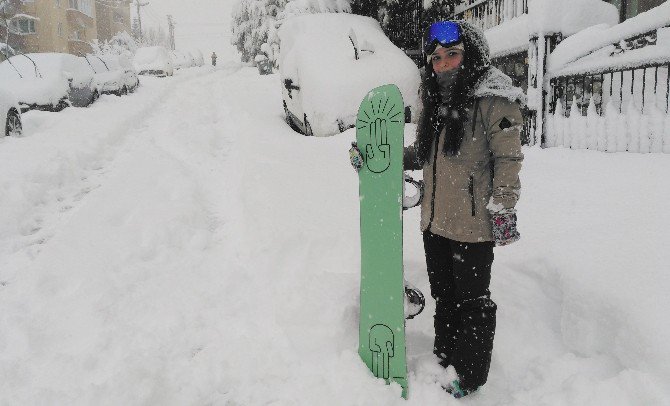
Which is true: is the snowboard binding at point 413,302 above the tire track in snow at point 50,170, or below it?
below

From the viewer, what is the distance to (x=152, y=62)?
83.5 ft

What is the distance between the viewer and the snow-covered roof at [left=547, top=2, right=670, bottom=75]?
14.7ft

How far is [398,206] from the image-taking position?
7.09 ft

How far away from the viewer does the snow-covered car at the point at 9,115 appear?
8148 mm

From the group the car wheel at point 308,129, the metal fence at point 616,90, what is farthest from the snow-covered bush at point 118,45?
the metal fence at point 616,90

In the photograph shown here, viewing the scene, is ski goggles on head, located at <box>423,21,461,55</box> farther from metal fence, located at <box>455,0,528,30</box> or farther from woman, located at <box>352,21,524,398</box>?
metal fence, located at <box>455,0,528,30</box>

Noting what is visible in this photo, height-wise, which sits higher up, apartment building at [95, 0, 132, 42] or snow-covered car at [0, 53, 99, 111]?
apartment building at [95, 0, 132, 42]

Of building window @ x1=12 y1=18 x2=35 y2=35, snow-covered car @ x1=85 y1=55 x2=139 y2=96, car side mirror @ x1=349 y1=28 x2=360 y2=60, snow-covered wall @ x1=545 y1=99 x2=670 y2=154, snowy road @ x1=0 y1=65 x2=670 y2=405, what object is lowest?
snowy road @ x1=0 y1=65 x2=670 y2=405

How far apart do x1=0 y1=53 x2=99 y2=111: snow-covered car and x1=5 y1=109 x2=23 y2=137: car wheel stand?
253 cm

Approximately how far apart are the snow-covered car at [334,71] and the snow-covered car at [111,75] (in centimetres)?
890

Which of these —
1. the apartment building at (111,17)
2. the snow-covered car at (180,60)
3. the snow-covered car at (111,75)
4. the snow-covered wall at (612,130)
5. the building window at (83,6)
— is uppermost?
the apartment building at (111,17)

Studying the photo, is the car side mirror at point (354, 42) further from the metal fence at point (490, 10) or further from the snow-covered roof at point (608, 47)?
the metal fence at point (490, 10)

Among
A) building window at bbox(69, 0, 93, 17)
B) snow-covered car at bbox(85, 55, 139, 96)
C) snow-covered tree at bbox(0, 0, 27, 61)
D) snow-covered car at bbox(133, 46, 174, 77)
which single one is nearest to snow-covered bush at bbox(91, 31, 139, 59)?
building window at bbox(69, 0, 93, 17)

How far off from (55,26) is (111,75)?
88.4 ft
